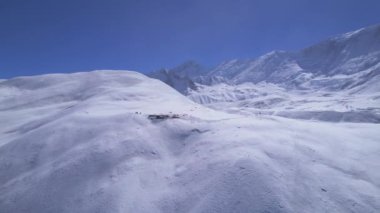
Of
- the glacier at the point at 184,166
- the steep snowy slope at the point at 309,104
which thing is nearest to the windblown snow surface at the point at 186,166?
the glacier at the point at 184,166

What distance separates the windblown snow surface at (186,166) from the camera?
17.8 feet

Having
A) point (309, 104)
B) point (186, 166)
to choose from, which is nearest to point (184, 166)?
point (186, 166)

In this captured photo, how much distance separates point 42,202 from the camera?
5.79 metres

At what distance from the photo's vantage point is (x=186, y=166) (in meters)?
6.68

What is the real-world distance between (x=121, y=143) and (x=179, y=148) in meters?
1.62

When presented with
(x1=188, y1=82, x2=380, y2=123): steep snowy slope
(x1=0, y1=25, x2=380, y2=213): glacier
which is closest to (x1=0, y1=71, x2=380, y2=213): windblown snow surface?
(x1=0, y1=25, x2=380, y2=213): glacier

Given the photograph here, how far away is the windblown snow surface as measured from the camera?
5414 mm

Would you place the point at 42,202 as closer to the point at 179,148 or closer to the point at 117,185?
the point at 117,185

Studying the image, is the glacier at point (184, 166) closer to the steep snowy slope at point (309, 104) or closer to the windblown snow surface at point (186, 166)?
the windblown snow surface at point (186, 166)

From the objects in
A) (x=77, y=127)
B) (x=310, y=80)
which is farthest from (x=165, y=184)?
(x=310, y=80)

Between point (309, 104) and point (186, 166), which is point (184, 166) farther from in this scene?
point (309, 104)

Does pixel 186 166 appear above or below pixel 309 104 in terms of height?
below

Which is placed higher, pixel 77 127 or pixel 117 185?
pixel 77 127

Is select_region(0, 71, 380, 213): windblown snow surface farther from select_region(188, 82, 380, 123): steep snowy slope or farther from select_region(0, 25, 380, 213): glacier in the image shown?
select_region(188, 82, 380, 123): steep snowy slope
